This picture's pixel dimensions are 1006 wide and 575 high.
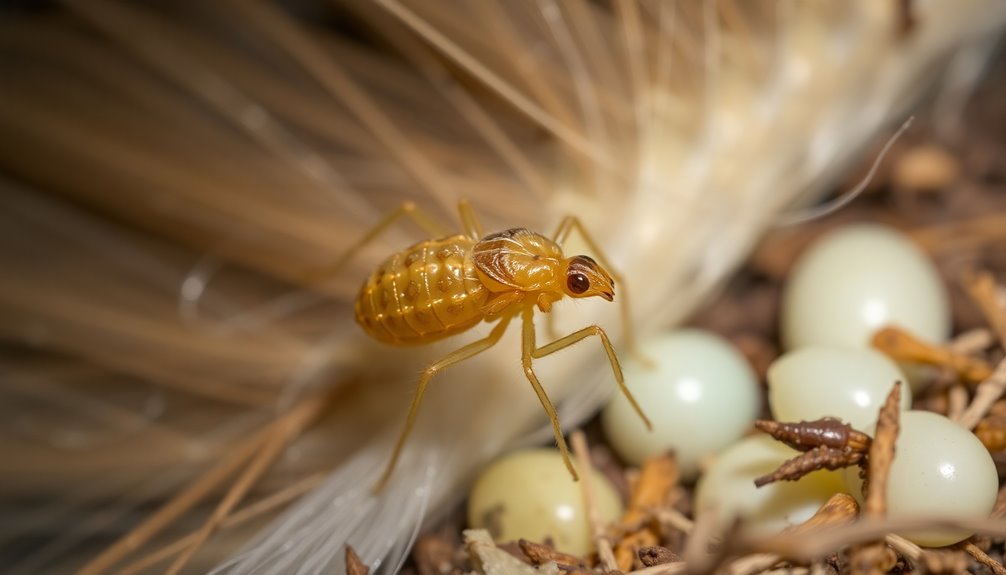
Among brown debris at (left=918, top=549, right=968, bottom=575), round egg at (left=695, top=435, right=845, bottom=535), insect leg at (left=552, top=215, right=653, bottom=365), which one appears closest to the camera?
brown debris at (left=918, top=549, right=968, bottom=575)

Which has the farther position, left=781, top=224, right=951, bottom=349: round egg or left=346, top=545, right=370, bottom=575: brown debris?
left=781, top=224, right=951, bottom=349: round egg

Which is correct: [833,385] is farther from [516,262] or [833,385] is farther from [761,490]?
[516,262]

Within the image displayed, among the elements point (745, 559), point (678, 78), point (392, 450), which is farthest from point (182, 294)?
point (745, 559)

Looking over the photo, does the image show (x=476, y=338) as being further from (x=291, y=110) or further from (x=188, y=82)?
(x=188, y=82)

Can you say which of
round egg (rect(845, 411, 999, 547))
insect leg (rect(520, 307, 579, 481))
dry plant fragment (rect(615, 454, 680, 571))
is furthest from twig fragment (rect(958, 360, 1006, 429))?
insect leg (rect(520, 307, 579, 481))

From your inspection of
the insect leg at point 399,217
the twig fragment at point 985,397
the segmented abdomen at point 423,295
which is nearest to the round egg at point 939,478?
the twig fragment at point 985,397

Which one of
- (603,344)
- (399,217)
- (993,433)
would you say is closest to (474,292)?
(603,344)

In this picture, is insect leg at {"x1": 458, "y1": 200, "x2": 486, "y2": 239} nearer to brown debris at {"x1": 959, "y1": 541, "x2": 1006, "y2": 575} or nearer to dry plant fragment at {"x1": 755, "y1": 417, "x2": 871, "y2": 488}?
dry plant fragment at {"x1": 755, "y1": 417, "x2": 871, "y2": 488}
